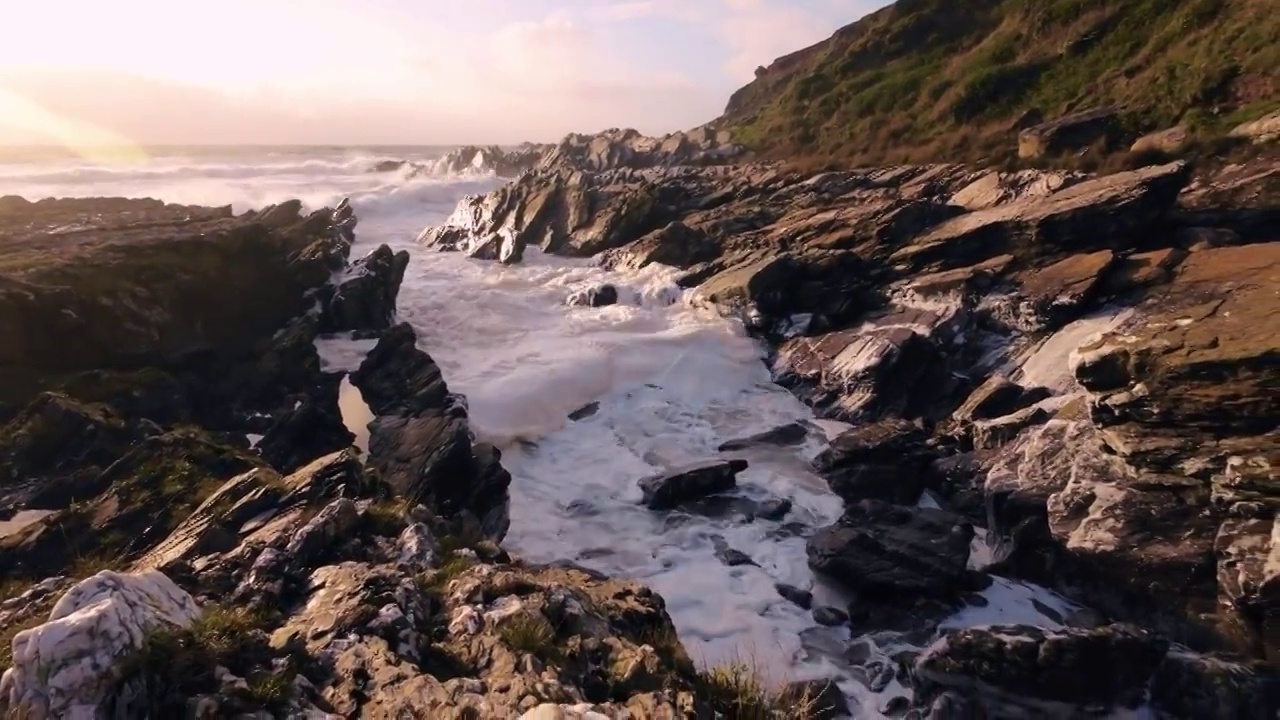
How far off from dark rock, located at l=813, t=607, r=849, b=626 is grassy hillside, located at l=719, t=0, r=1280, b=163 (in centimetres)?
2013

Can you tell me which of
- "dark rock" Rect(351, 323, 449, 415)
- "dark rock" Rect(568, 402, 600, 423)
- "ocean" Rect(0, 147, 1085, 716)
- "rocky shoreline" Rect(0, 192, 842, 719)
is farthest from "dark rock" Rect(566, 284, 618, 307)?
"rocky shoreline" Rect(0, 192, 842, 719)

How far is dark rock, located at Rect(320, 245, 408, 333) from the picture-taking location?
74.5 ft

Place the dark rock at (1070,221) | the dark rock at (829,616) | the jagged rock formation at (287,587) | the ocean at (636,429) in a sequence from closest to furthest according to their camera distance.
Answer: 1. the jagged rock formation at (287,587)
2. the dark rock at (829,616)
3. the ocean at (636,429)
4. the dark rock at (1070,221)

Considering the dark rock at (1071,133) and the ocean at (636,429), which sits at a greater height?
the dark rock at (1071,133)

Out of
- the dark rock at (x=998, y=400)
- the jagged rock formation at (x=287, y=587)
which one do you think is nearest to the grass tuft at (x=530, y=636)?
the jagged rock formation at (x=287, y=587)

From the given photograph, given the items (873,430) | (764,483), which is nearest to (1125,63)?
(873,430)

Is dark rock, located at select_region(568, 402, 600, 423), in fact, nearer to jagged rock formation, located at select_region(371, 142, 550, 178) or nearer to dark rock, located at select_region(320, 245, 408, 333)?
dark rock, located at select_region(320, 245, 408, 333)

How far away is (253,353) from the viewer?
Result: 19000 millimetres

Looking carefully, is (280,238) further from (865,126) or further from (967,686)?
(865,126)

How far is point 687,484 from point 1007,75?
95.0 ft

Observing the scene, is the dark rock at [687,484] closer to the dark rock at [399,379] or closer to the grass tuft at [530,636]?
the dark rock at [399,379]

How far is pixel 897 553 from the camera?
11.4 metres

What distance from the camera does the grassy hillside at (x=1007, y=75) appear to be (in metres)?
24.2

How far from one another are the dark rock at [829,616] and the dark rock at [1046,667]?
1936mm
